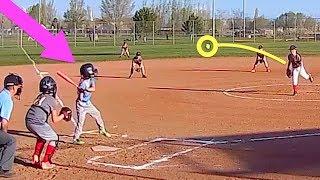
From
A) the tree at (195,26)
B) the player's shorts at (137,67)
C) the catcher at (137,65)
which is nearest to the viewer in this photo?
the catcher at (137,65)

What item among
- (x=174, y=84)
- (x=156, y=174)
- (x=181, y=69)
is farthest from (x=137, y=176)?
(x=181, y=69)

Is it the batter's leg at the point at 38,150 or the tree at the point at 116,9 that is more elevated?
the tree at the point at 116,9

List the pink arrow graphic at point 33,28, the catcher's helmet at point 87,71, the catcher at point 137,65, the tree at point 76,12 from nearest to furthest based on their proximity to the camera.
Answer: the pink arrow graphic at point 33,28 → the catcher's helmet at point 87,71 → the catcher at point 137,65 → the tree at point 76,12

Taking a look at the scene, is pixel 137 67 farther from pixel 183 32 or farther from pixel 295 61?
pixel 183 32

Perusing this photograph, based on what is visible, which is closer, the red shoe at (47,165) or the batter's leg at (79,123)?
the red shoe at (47,165)

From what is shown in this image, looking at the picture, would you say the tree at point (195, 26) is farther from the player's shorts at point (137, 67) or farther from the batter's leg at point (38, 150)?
the batter's leg at point (38, 150)

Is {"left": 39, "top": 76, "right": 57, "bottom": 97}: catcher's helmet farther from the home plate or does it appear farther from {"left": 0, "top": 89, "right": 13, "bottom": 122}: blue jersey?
the home plate

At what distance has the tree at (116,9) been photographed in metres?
100

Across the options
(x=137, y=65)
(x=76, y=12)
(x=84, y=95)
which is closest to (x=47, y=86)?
(x=84, y=95)

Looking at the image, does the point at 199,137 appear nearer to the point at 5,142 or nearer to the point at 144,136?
the point at 144,136

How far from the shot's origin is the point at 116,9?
10019 cm

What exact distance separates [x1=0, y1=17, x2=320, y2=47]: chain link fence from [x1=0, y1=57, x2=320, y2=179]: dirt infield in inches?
1773

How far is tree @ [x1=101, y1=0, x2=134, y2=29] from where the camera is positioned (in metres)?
100

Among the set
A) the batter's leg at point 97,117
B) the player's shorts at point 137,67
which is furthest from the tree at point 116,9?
the batter's leg at point 97,117
